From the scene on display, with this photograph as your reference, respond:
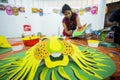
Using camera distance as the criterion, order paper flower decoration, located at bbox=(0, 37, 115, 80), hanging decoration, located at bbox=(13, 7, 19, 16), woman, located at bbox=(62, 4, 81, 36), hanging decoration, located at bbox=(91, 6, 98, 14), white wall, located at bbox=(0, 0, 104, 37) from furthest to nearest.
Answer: hanging decoration, located at bbox=(13, 7, 19, 16), white wall, located at bbox=(0, 0, 104, 37), hanging decoration, located at bbox=(91, 6, 98, 14), woman, located at bbox=(62, 4, 81, 36), paper flower decoration, located at bbox=(0, 37, 115, 80)

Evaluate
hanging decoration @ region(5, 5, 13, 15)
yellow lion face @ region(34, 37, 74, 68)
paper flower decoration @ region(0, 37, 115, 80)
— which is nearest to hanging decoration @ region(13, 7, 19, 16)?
hanging decoration @ region(5, 5, 13, 15)

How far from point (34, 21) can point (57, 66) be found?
3.21 m

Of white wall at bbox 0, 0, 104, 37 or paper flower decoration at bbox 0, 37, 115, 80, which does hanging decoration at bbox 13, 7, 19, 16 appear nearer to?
white wall at bbox 0, 0, 104, 37

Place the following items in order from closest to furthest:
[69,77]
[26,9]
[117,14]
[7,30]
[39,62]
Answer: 1. [69,77]
2. [39,62]
3. [117,14]
4. [7,30]
5. [26,9]

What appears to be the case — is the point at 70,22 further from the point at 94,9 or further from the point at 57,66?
the point at 94,9

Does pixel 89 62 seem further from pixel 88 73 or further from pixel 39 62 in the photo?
pixel 39 62

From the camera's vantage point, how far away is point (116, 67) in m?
0.73

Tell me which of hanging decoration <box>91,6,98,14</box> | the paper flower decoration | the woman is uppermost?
hanging decoration <box>91,6,98,14</box>

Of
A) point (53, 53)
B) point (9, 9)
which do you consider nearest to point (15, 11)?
point (9, 9)

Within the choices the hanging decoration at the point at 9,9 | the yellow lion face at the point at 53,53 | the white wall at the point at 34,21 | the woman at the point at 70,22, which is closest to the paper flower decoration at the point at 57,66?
the yellow lion face at the point at 53,53

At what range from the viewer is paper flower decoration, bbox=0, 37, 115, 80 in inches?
25.5

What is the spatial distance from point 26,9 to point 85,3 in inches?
70.9

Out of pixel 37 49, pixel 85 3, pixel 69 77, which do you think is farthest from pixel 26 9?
pixel 69 77

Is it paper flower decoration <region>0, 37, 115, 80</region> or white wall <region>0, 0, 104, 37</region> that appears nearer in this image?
paper flower decoration <region>0, 37, 115, 80</region>
